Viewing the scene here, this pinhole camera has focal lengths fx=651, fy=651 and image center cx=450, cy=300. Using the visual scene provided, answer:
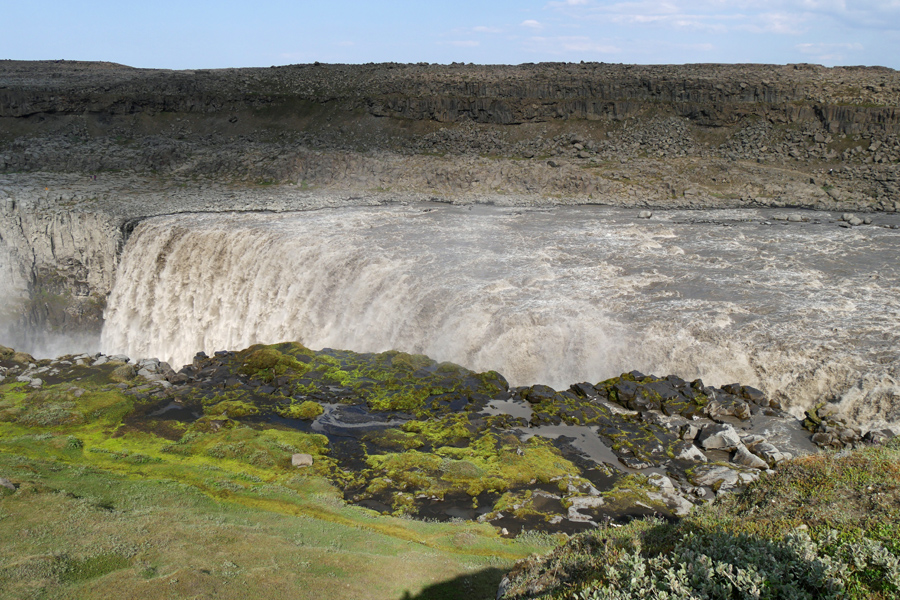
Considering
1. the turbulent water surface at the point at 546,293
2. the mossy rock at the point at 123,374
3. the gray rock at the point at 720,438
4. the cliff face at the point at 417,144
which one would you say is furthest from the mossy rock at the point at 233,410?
the cliff face at the point at 417,144

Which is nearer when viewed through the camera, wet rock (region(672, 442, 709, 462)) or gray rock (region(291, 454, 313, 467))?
wet rock (region(672, 442, 709, 462))

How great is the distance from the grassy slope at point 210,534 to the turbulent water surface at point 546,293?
7.40 meters

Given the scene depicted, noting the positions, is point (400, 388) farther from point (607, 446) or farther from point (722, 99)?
point (722, 99)

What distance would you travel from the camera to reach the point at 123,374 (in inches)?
795

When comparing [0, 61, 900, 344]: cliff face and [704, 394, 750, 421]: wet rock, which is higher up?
[0, 61, 900, 344]: cliff face

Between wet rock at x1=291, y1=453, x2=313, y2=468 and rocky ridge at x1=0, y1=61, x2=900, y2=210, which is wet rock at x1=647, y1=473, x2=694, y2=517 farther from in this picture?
rocky ridge at x1=0, y1=61, x2=900, y2=210

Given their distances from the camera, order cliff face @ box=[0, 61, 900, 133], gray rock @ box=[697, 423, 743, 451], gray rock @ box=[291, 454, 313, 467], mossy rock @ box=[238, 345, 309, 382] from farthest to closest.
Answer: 1. cliff face @ box=[0, 61, 900, 133]
2. mossy rock @ box=[238, 345, 309, 382]
3. gray rock @ box=[291, 454, 313, 467]
4. gray rock @ box=[697, 423, 743, 451]

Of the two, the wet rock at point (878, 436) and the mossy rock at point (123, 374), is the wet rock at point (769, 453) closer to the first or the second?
the wet rock at point (878, 436)

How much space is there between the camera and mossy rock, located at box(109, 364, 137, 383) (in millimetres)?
19922

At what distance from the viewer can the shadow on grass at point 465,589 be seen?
8.13 meters

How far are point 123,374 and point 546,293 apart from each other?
13.5 m

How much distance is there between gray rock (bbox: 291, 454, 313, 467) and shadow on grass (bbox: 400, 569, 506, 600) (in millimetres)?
6053

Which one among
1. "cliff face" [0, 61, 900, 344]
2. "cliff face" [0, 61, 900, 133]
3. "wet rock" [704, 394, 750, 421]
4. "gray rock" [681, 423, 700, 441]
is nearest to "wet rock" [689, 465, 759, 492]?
"gray rock" [681, 423, 700, 441]

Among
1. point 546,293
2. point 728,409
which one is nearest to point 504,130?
point 546,293
